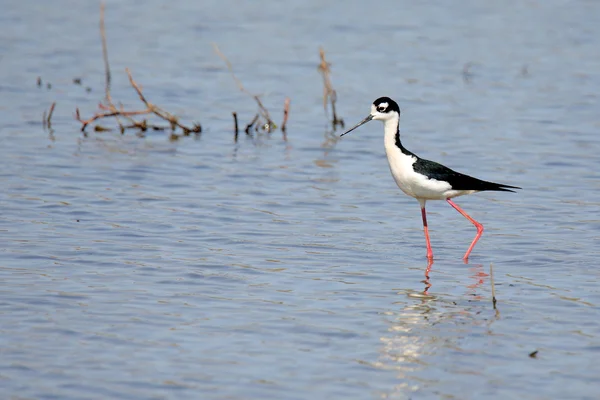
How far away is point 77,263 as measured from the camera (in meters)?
8.20

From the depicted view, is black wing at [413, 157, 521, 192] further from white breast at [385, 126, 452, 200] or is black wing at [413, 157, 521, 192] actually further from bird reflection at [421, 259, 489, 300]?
bird reflection at [421, 259, 489, 300]

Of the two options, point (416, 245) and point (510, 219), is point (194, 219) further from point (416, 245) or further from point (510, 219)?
point (510, 219)

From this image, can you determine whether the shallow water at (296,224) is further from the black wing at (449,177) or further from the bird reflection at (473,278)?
the black wing at (449,177)

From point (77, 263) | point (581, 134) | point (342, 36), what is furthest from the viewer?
point (342, 36)

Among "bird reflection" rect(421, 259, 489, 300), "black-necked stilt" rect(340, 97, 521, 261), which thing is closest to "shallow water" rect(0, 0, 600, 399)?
"bird reflection" rect(421, 259, 489, 300)

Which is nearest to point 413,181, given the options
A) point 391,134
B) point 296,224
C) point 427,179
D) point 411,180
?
point 411,180

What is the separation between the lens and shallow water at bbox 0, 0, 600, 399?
6212 millimetres

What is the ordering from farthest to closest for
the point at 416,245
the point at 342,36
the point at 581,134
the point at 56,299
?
the point at 342,36
the point at 581,134
the point at 416,245
the point at 56,299

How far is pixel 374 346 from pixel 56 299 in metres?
2.26

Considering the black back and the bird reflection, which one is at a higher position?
the black back

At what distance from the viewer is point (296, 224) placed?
9.80m

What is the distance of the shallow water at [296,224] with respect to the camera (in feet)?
20.4

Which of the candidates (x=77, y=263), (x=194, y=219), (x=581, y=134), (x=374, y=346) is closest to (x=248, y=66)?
(x=581, y=134)

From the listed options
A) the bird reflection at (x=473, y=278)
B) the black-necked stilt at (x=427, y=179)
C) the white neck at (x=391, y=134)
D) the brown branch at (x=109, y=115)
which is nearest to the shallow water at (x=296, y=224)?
the bird reflection at (x=473, y=278)
